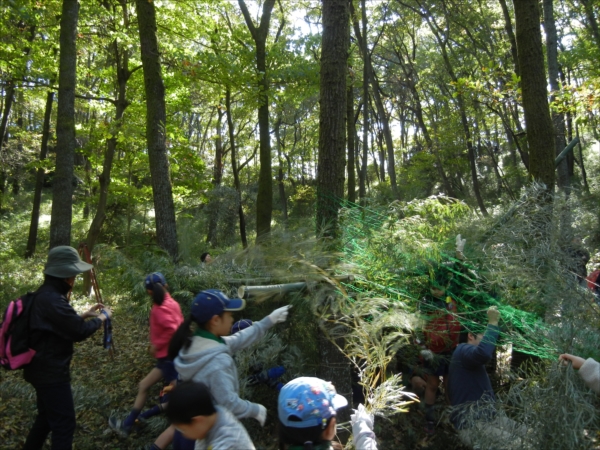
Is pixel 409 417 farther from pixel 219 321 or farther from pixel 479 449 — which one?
pixel 219 321

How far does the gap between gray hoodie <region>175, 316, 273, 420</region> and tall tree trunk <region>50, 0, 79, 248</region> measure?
5287 millimetres

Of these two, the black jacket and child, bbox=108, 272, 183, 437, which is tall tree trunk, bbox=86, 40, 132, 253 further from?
the black jacket

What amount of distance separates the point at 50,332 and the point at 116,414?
2097mm

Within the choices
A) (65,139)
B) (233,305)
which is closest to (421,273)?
(233,305)

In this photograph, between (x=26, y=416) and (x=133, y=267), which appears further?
(x=133, y=267)

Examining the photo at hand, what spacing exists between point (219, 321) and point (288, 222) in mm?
4069

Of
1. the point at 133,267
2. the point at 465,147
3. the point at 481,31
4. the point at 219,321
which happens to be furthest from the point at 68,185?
the point at 465,147

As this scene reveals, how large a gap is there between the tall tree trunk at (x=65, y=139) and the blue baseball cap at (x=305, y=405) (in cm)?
609

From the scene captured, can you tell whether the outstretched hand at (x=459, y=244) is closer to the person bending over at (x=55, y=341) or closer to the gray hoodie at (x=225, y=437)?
the gray hoodie at (x=225, y=437)

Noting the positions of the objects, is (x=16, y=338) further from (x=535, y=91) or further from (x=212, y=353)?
(x=535, y=91)

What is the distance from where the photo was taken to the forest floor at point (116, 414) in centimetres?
464

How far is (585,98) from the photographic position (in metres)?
7.14

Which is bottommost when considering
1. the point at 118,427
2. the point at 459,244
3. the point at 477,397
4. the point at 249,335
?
the point at 118,427

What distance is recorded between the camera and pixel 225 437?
239 centimetres
